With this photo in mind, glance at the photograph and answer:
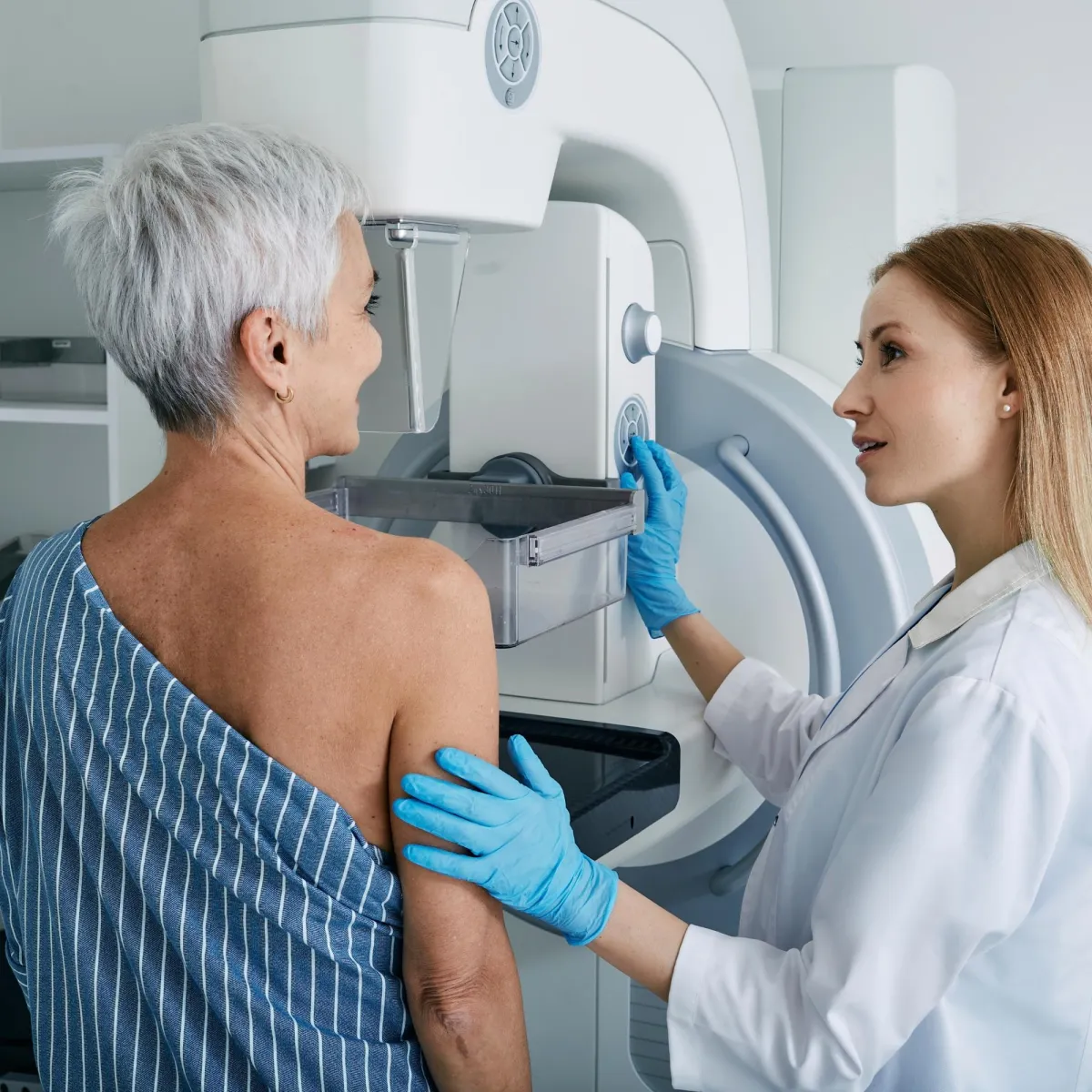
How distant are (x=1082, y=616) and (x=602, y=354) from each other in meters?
0.64

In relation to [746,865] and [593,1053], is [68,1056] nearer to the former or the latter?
[593,1053]

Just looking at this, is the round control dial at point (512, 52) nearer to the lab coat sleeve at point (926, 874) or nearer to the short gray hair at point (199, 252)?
the short gray hair at point (199, 252)

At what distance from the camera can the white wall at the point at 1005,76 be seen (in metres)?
2.03

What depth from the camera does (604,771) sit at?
4.41 feet

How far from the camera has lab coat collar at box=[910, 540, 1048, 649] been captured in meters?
1.16

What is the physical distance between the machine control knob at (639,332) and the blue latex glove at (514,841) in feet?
2.09

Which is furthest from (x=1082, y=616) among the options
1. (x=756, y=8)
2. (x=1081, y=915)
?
(x=756, y=8)

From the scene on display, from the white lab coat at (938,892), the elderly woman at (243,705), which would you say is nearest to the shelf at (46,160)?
the elderly woman at (243,705)

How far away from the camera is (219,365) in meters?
0.97

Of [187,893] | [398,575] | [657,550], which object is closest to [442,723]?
[398,575]

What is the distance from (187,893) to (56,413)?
1455 millimetres

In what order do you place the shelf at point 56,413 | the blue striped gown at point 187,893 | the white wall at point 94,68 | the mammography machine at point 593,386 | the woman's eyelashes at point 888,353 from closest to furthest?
the blue striped gown at point 187,893 → the mammography machine at point 593,386 → the woman's eyelashes at point 888,353 → the shelf at point 56,413 → the white wall at point 94,68

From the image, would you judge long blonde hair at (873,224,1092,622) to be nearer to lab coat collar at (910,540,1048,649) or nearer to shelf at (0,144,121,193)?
lab coat collar at (910,540,1048,649)

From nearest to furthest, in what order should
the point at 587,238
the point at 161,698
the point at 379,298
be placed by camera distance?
the point at 161,698 < the point at 379,298 < the point at 587,238
